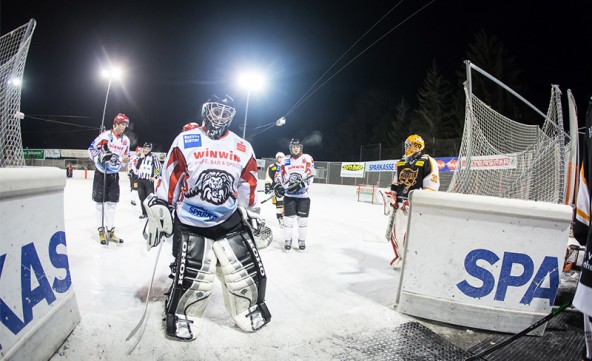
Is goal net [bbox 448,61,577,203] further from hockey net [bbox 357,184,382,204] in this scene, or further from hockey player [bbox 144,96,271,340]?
hockey net [bbox 357,184,382,204]

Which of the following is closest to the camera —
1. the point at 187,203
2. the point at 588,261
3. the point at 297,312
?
the point at 588,261

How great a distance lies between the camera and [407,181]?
4344mm

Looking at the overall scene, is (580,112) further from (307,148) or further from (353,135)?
(307,148)

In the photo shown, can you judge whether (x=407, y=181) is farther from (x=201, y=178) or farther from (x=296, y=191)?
(x=201, y=178)

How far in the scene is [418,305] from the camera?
278cm

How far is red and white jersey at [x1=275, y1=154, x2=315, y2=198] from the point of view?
5.64 m

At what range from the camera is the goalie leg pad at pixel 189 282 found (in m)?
2.34

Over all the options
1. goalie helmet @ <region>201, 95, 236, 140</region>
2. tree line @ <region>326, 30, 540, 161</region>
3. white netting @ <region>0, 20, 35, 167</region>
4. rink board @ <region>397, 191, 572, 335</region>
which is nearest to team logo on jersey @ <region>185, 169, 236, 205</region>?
goalie helmet @ <region>201, 95, 236, 140</region>

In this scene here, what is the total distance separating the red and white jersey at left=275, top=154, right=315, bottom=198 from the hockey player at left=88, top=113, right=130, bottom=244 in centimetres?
279

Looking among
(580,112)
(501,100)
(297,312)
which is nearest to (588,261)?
(297,312)

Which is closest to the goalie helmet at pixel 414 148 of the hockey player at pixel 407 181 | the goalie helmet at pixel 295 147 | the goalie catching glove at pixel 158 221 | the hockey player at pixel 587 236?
the hockey player at pixel 407 181

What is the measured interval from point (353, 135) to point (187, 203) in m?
38.7

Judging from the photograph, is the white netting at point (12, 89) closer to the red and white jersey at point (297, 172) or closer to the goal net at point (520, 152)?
the red and white jersey at point (297, 172)

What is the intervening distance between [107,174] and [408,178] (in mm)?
4612
